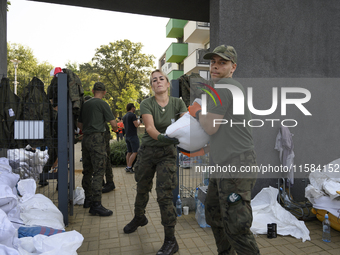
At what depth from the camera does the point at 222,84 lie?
7.20ft

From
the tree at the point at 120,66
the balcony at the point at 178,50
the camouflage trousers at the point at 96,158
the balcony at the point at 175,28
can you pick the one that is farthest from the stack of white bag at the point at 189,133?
the tree at the point at 120,66

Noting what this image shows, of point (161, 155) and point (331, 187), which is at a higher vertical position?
point (161, 155)

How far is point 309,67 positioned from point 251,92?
1570mm

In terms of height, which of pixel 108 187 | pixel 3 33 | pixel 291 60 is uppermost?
pixel 3 33

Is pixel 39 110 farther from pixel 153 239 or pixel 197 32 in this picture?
pixel 197 32

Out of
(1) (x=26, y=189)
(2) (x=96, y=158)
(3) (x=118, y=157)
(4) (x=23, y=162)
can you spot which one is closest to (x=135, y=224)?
(2) (x=96, y=158)

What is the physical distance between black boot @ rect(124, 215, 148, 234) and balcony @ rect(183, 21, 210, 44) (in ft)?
57.2

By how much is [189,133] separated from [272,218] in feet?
8.87

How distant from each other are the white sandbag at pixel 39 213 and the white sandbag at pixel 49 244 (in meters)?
0.71

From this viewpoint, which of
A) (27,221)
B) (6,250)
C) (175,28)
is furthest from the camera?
(175,28)

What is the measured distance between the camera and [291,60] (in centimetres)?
530

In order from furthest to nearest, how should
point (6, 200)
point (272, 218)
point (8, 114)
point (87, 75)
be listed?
1. point (87, 75)
2. point (272, 218)
3. point (8, 114)
4. point (6, 200)

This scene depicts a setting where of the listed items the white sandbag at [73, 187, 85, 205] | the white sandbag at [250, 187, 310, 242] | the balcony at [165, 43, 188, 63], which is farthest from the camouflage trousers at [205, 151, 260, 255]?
the balcony at [165, 43, 188, 63]

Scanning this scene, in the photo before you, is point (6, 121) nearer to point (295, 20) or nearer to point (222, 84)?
point (222, 84)
